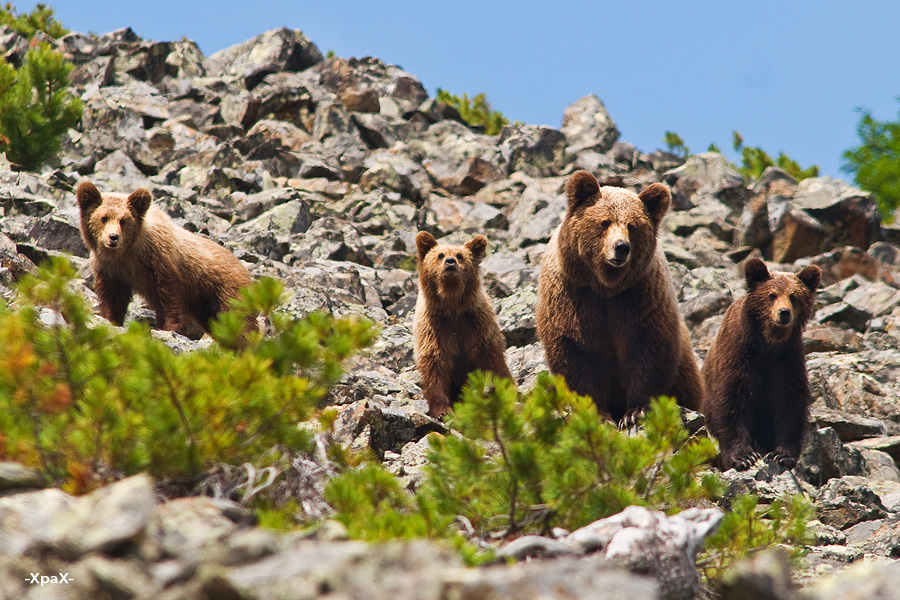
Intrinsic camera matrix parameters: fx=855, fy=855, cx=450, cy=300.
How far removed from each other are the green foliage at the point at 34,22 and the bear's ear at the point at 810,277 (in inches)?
892

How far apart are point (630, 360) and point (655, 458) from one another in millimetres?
3034

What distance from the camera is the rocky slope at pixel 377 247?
7.52 feet

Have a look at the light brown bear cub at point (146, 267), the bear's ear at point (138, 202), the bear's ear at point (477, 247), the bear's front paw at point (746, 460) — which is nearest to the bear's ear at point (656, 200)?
the bear's ear at point (477, 247)

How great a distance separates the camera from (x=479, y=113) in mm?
27922

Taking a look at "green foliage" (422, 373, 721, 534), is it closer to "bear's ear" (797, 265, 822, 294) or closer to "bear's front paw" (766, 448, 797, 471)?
"bear's front paw" (766, 448, 797, 471)

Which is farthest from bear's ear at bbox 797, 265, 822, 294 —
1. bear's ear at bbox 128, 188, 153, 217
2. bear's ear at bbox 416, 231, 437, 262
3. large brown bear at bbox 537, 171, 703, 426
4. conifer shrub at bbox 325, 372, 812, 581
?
bear's ear at bbox 128, 188, 153, 217

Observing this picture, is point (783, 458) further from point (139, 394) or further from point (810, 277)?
point (139, 394)

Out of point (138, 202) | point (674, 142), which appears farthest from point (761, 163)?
point (138, 202)

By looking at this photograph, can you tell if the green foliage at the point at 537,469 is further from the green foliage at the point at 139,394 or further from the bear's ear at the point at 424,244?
the bear's ear at the point at 424,244

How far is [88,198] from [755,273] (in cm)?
627

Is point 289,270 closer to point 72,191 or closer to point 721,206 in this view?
point 72,191

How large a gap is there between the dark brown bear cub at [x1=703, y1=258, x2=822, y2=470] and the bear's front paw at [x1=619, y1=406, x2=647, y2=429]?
1.03m

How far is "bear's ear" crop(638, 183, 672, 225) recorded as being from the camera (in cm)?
696

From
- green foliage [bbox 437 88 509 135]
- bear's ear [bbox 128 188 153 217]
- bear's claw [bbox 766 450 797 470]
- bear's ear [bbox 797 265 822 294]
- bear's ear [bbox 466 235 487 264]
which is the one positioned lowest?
bear's claw [bbox 766 450 797 470]
